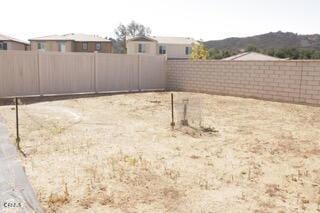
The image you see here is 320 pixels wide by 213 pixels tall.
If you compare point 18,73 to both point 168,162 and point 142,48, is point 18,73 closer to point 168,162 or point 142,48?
point 168,162

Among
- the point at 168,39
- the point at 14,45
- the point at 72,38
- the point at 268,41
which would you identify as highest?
the point at 268,41

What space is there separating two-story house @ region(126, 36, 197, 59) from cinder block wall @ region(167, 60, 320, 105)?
26433 millimetres

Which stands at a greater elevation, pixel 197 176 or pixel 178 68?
pixel 178 68

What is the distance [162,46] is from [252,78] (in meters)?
32.5

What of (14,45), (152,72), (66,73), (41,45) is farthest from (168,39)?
(66,73)

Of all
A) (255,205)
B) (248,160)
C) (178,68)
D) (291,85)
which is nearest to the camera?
(255,205)

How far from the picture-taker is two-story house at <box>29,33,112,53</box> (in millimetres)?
43406

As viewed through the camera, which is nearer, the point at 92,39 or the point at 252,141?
the point at 252,141

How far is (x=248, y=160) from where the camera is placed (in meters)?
5.06

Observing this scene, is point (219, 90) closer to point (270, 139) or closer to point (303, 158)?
point (270, 139)

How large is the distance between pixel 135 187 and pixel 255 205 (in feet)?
4.76

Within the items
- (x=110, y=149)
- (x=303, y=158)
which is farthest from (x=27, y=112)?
(x=303, y=158)

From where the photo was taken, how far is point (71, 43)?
43000mm

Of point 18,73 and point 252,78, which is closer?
point 18,73
